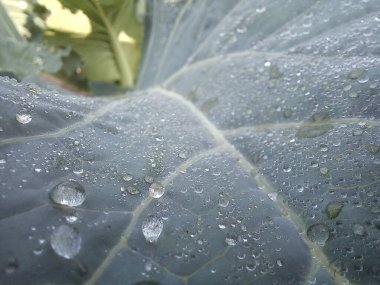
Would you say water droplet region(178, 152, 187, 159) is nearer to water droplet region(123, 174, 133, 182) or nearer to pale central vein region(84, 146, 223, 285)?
pale central vein region(84, 146, 223, 285)

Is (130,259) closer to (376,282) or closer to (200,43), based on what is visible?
(376,282)

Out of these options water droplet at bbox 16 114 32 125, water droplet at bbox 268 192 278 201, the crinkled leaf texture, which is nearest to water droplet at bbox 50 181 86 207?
the crinkled leaf texture

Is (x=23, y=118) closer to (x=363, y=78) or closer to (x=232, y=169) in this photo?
(x=232, y=169)

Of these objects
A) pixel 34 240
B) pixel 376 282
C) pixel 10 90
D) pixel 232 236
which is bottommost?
pixel 376 282

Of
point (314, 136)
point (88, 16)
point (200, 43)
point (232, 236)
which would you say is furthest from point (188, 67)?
point (232, 236)

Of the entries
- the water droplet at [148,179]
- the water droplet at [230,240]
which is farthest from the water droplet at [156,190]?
the water droplet at [230,240]

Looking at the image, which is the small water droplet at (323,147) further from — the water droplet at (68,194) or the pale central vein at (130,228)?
the water droplet at (68,194)

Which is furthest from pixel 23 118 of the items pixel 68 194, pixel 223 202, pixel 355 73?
pixel 355 73
